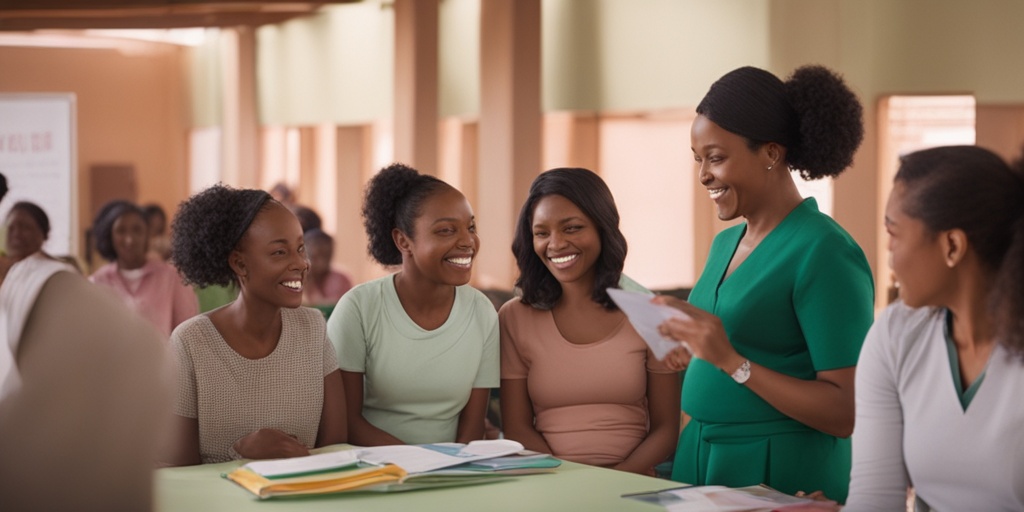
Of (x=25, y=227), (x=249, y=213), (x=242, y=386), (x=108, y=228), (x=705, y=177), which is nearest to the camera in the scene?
(x=705, y=177)

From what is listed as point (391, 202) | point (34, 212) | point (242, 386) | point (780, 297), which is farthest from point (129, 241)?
point (780, 297)

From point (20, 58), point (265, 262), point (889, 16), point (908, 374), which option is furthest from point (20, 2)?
point (908, 374)

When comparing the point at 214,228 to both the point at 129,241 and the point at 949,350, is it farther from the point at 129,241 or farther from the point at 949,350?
the point at 129,241

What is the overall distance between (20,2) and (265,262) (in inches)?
352

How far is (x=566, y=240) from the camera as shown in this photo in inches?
138

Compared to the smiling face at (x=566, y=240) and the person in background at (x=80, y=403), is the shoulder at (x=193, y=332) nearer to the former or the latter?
the smiling face at (x=566, y=240)

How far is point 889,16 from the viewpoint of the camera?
7078mm

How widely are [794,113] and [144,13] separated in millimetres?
10157

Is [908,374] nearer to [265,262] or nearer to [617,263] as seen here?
[617,263]

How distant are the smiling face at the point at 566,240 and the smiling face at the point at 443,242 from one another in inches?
9.0

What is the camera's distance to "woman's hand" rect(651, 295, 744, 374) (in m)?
2.78

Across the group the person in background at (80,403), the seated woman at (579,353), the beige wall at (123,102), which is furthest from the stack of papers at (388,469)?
the beige wall at (123,102)

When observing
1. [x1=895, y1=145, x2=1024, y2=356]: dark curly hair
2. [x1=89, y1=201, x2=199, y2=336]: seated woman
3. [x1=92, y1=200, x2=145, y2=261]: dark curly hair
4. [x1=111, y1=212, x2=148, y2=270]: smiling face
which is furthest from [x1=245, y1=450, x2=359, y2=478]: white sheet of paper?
[x1=92, y1=200, x2=145, y2=261]: dark curly hair

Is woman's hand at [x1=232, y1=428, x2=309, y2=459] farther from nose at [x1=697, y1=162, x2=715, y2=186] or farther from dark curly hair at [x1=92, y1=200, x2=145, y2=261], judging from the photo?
dark curly hair at [x1=92, y1=200, x2=145, y2=261]
